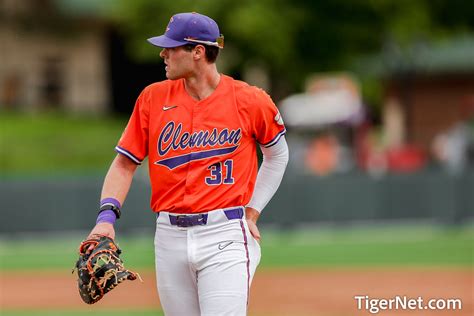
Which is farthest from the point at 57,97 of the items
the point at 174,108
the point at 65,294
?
the point at 174,108

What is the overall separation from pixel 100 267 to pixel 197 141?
2.72 ft

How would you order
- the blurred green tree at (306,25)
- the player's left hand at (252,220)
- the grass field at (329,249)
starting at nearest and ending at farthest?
the player's left hand at (252,220) < the grass field at (329,249) < the blurred green tree at (306,25)

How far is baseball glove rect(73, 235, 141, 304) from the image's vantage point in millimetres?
6168

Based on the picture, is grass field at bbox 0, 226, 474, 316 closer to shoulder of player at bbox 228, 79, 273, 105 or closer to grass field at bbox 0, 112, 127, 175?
grass field at bbox 0, 112, 127, 175

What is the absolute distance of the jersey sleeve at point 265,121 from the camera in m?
6.45

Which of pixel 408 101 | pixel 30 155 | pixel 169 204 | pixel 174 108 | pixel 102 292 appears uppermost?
pixel 408 101

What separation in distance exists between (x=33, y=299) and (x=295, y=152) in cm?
1503

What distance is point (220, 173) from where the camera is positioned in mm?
6391

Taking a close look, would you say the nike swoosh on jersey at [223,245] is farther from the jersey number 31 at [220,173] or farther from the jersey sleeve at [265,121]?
the jersey sleeve at [265,121]

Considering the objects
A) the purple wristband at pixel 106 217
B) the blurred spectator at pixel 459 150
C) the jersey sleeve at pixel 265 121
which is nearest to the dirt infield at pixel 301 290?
the jersey sleeve at pixel 265 121

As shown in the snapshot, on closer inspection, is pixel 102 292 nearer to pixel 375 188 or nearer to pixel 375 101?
pixel 375 188

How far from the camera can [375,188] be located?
22.5 metres

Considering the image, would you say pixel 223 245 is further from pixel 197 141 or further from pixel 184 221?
pixel 197 141

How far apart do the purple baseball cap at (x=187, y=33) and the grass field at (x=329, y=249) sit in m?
11.1
